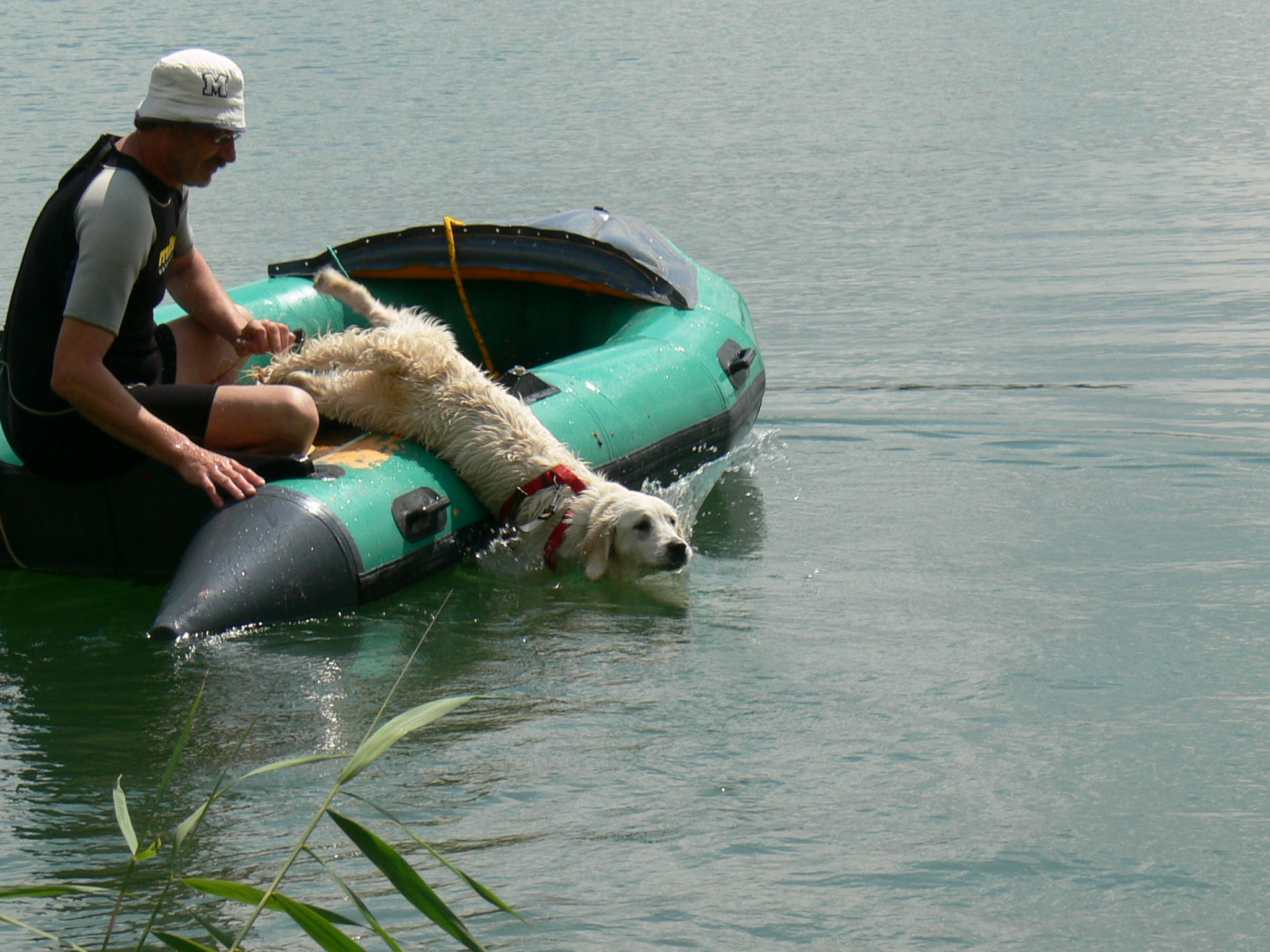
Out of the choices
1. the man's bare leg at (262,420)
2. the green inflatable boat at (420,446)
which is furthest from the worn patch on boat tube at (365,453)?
the man's bare leg at (262,420)

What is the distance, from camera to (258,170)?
14.8 m

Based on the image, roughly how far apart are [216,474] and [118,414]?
373 millimetres

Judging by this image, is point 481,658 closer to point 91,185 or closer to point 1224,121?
point 91,185

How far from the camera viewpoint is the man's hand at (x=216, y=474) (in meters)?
4.72

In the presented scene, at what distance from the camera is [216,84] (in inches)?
176

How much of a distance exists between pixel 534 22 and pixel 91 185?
22.8 m

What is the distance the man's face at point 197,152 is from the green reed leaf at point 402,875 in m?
2.95

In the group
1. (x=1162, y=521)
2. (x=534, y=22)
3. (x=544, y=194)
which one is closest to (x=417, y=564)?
(x=1162, y=521)

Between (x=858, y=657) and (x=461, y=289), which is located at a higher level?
(x=461, y=289)

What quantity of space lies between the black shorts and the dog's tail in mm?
1163

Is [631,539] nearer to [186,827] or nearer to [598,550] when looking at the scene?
[598,550]

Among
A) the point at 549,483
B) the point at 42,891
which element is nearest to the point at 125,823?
the point at 42,891

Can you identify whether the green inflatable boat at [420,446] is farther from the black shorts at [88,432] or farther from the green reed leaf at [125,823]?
the green reed leaf at [125,823]

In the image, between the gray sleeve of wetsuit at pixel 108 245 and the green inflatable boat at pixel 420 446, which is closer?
the gray sleeve of wetsuit at pixel 108 245
